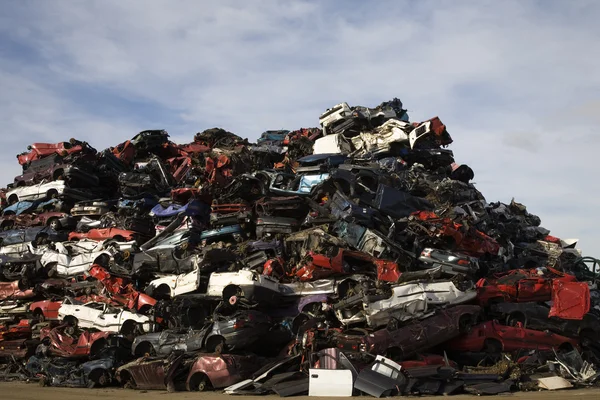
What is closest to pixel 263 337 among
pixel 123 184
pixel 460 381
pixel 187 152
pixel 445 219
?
pixel 460 381

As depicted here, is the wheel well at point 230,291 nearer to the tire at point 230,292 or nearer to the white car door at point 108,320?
the tire at point 230,292

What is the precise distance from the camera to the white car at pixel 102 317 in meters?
15.6

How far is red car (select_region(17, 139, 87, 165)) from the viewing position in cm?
2580

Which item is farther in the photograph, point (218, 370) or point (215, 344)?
point (215, 344)

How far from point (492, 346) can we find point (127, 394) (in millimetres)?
7928

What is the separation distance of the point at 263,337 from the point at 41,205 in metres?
14.3

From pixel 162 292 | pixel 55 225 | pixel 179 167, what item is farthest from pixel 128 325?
pixel 179 167

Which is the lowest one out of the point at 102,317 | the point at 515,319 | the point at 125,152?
the point at 102,317

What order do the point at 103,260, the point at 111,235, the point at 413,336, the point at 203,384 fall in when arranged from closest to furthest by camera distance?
the point at 413,336
the point at 203,384
the point at 103,260
the point at 111,235

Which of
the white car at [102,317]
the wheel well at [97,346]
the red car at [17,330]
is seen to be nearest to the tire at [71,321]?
the white car at [102,317]

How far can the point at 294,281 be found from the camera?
15.1 metres

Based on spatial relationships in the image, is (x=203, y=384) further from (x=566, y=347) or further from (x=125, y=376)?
(x=566, y=347)

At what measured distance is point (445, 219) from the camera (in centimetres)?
1630

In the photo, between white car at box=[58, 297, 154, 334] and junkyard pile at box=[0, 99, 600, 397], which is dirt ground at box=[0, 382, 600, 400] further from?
white car at box=[58, 297, 154, 334]
